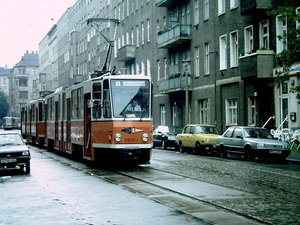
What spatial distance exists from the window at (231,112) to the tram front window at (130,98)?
17.9 metres

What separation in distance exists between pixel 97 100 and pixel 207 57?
22307mm

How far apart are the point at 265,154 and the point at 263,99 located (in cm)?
934

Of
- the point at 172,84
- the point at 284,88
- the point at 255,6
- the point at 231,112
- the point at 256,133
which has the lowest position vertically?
the point at 256,133

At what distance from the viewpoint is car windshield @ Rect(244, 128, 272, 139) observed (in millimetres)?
25031

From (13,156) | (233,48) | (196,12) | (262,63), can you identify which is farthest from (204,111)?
(13,156)

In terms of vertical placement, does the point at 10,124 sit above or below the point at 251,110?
below

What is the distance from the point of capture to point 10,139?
19.3 metres

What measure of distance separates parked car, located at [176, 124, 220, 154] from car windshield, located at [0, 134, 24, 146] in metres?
11.9

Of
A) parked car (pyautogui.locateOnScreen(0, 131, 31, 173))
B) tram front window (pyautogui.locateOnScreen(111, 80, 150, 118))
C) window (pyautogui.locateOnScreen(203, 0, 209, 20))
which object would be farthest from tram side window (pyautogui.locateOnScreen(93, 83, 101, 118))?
window (pyautogui.locateOnScreen(203, 0, 209, 20))

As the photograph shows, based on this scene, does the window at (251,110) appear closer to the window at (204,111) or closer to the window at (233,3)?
the window at (233,3)

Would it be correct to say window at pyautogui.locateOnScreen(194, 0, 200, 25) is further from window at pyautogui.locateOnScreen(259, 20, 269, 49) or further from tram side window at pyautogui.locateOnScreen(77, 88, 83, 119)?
tram side window at pyautogui.locateOnScreen(77, 88, 83, 119)

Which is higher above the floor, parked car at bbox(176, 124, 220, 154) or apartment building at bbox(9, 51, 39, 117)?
apartment building at bbox(9, 51, 39, 117)

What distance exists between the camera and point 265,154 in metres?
23.7

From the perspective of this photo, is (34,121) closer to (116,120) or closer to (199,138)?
(199,138)
